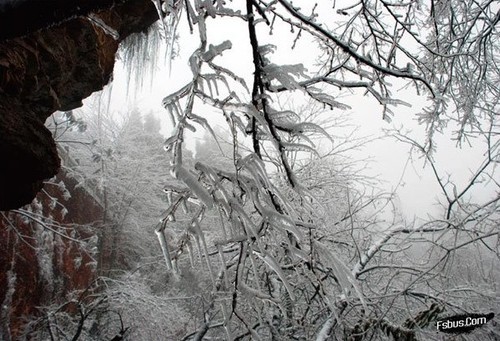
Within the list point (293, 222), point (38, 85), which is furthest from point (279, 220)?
point (38, 85)

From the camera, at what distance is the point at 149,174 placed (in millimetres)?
12797

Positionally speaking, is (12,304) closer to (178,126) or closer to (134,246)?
(178,126)

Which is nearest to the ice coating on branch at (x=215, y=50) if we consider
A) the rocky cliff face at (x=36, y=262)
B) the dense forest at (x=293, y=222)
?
the dense forest at (x=293, y=222)

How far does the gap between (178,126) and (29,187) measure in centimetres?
274

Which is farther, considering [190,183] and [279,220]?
[279,220]

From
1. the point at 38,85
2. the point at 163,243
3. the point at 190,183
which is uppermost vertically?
the point at 38,85

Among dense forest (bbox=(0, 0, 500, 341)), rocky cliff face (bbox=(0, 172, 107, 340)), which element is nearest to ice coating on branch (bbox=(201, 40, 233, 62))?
dense forest (bbox=(0, 0, 500, 341))

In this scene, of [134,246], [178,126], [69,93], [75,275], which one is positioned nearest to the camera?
[178,126]

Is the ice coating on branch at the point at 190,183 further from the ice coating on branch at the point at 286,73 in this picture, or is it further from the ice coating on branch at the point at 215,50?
the ice coating on branch at the point at 286,73

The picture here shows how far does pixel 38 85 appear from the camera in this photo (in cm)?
321

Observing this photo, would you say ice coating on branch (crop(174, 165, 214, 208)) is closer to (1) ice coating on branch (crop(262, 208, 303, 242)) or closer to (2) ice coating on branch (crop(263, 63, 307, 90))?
(1) ice coating on branch (crop(262, 208, 303, 242))

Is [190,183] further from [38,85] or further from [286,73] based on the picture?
[38,85]

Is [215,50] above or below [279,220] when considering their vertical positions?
above

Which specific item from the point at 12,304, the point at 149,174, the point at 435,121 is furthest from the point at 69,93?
the point at 149,174
